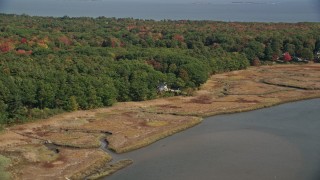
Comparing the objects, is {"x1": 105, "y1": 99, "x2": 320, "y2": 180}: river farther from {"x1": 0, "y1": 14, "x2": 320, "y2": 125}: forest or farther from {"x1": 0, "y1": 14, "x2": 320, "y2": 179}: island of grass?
{"x1": 0, "y1": 14, "x2": 320, "y2": 125}: forest

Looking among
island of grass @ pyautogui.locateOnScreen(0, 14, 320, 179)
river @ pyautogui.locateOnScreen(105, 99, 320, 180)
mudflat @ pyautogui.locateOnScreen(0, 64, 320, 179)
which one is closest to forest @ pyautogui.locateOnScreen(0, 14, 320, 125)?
island of grass @ pyautogui.locateOnScreen(0, 14, 320, 179)

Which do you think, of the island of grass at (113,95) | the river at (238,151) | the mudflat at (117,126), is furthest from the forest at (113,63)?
the river at (238,151)

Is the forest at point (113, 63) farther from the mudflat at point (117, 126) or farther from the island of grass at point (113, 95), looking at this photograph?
the mudflat at point (117, 126)

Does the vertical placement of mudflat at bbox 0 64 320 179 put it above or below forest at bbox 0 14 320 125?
below

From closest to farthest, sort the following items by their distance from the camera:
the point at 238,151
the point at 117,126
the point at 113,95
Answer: the point at 238,151
the point at 117,126
the point at 113,95

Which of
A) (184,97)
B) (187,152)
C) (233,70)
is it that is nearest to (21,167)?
(187,152)

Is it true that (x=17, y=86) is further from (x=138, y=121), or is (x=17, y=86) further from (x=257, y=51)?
(x=257, y=51)

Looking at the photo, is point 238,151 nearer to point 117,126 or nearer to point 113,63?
point 117,126

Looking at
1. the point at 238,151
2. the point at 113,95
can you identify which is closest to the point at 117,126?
the point at 113,95
